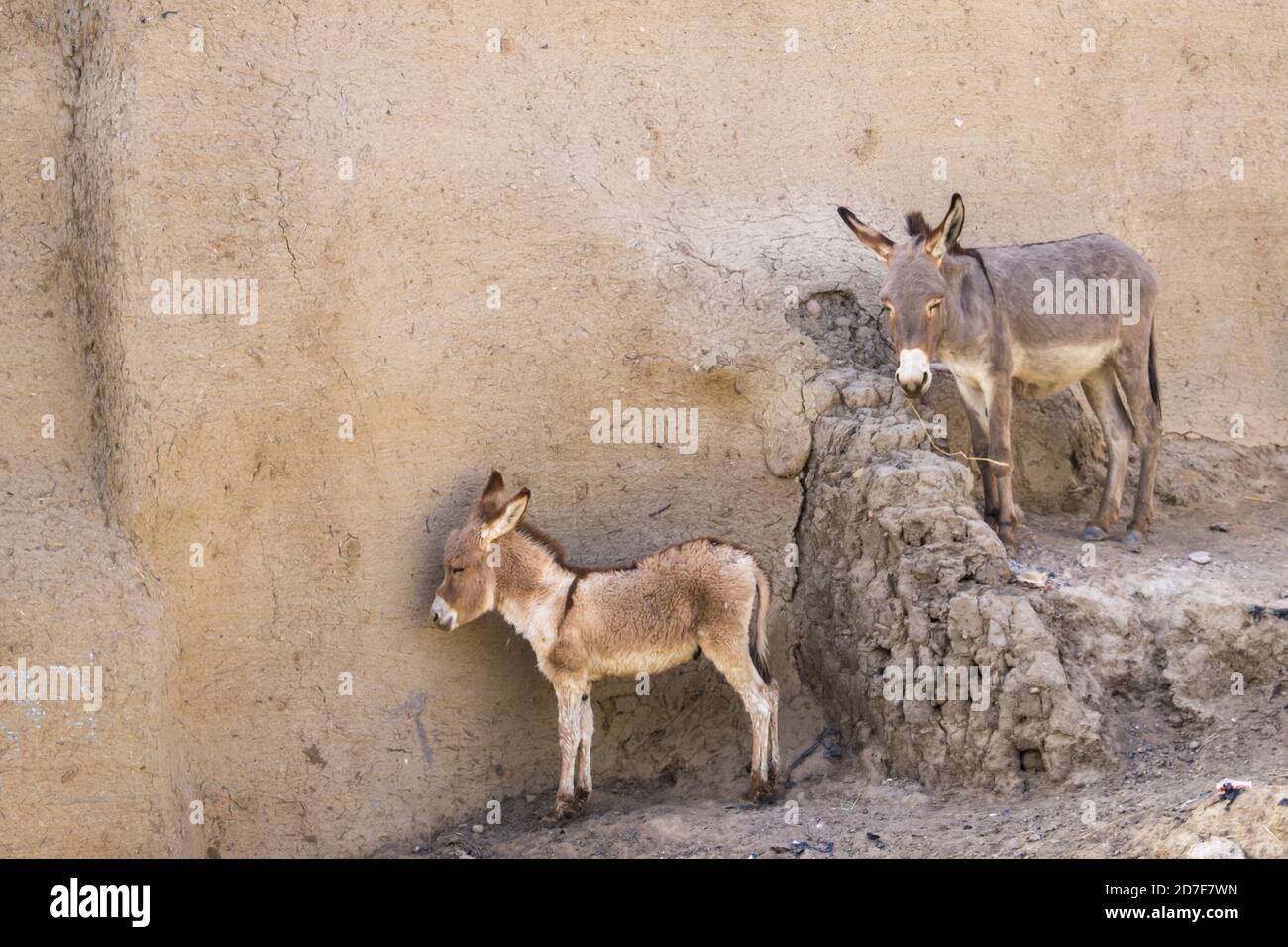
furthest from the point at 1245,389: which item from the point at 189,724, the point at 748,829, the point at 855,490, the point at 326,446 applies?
the point at 189,724

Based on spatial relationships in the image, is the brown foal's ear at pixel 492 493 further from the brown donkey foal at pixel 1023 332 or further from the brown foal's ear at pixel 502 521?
the brown donkey foal at pixel 1023 332

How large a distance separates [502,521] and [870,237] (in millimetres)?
2607

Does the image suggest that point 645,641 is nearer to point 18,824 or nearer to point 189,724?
point 189,724

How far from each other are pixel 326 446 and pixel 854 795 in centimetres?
324

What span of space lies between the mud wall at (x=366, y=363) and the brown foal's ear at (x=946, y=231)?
2.33 ft

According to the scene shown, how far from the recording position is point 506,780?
26.6 ft

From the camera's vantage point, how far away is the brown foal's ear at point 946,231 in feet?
27.4

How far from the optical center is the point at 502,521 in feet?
25.5

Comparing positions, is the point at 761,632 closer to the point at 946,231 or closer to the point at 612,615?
the point at 612,615

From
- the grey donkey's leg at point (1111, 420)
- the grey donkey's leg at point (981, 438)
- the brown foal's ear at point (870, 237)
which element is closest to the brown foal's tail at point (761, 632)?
the grey donkey's leg at point (981, 438)

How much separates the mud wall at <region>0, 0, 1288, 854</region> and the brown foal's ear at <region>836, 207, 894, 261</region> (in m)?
0.49

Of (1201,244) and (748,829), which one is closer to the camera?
(748,829)

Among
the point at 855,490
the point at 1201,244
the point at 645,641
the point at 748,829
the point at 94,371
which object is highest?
the point at 1201,244

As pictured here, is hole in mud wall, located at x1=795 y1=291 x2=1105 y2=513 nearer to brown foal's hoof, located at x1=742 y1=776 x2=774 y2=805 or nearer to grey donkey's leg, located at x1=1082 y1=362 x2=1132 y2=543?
grey donkey's leg, located at x1=1082 y1=362 x2=1132 y2=543
